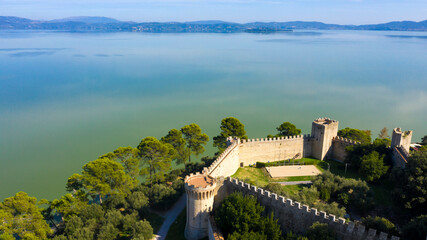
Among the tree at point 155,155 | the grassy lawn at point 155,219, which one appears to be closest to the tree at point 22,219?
the grassy lawn at point 155,219

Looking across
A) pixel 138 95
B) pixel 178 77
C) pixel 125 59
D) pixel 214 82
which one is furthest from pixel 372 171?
pixel 125 59

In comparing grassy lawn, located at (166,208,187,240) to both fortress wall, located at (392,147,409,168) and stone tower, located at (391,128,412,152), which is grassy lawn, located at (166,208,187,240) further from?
stone tower, located at (391,128,412,152)

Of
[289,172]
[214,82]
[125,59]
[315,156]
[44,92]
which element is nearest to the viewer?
[289,172]

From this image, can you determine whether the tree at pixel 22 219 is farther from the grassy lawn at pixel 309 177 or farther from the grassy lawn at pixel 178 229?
the grassy lawn at pixel 309 177

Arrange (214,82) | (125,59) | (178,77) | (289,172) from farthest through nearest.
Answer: (125,59) → (178,77) → (214,82) → (289,172)

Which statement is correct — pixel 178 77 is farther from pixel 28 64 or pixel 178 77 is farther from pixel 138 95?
pixel 28 64

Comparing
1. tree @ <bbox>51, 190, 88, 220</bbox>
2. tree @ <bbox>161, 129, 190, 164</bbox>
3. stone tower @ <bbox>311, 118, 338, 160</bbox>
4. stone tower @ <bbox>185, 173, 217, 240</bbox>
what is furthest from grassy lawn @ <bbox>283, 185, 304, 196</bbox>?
tree @ <bbox>51, 190, 88, 220</bbox>
